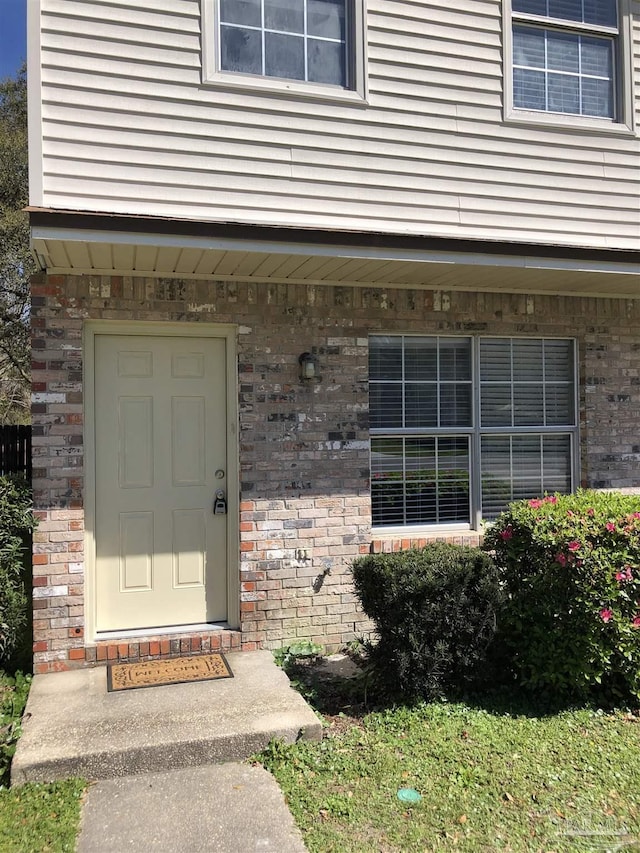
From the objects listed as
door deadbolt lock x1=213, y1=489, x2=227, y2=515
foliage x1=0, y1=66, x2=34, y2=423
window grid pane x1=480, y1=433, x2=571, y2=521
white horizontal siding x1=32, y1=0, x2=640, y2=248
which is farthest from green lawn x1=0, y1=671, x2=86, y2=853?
foliage x1=0, y1=66, x2=34, y2=423

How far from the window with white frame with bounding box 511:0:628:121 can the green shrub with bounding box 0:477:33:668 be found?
479 centimetres

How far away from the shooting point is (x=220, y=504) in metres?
5.22

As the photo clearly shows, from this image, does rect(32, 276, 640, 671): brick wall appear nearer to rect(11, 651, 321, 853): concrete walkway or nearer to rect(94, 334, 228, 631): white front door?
rect(94, 334, 228, 631): white front door

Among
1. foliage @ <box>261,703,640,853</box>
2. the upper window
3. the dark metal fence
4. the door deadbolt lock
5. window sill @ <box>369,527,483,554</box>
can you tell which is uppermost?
the upper window

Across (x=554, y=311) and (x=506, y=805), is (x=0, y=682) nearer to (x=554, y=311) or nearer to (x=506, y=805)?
(x=506, y=805)

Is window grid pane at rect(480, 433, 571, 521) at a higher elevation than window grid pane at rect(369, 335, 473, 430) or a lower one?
lower

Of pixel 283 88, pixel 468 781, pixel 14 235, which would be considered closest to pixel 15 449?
pixel 283 88

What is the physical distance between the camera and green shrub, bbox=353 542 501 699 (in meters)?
4.23

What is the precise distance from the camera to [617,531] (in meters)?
4.25

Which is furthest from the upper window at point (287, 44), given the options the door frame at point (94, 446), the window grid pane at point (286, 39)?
the door frame at point (94, 446)

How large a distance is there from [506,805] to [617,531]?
1.79 metres

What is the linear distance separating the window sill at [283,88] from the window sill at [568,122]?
1.32 meters

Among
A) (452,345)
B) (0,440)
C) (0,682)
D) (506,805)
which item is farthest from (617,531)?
(0,440)

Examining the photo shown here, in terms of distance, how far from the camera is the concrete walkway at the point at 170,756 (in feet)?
9.98
